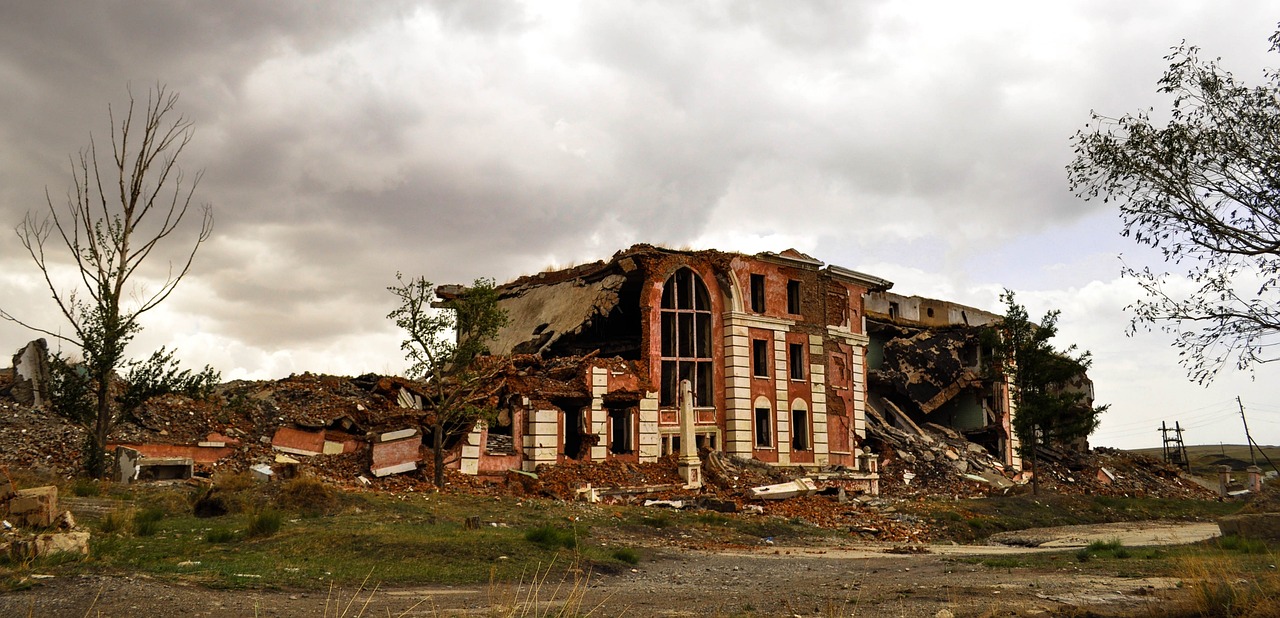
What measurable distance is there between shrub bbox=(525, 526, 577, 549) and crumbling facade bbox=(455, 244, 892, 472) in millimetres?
12913

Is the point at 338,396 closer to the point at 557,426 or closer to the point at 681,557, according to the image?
the point at 557,426

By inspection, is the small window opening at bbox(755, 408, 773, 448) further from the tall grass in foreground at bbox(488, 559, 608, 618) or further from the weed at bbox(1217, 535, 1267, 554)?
the tall grass in foreground at bbox(488, 559, 608, 618)

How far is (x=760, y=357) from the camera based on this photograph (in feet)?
109

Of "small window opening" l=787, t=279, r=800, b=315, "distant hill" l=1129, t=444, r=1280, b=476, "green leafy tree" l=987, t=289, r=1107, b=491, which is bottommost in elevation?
"distant hill" l=1129, t=444, r=1280, b=476

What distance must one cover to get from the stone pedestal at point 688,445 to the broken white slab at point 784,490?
216 cm

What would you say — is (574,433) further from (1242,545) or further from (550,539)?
(1242,545)

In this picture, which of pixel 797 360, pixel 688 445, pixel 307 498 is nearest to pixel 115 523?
pixel 307 498

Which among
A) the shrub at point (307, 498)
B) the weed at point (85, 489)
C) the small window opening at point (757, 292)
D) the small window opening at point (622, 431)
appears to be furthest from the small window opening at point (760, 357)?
the weed at point (85, 489)

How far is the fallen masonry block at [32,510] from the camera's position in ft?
37.8

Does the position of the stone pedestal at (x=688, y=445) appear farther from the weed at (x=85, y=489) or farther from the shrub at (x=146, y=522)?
the shrub at (x=146, y=522)

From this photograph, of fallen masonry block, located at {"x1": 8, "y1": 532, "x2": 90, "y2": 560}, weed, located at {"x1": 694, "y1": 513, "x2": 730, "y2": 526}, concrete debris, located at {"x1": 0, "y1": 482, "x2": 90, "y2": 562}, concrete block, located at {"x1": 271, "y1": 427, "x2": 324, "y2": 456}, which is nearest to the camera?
fallen masonry block, located at {"x1": 8, "y1": 532, "x2": 90, "y2": 560}

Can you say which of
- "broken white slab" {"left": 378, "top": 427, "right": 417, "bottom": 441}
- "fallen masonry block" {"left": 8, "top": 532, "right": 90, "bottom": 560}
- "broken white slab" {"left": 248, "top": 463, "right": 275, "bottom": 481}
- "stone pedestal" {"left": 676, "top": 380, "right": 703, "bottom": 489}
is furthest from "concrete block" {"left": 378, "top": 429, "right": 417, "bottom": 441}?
"fallen masonry block" {"left": 8, "top": 532, "right": 90, "bottom": 560}

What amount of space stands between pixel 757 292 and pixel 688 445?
25.3 feet

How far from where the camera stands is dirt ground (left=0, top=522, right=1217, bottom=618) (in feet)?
25.2
